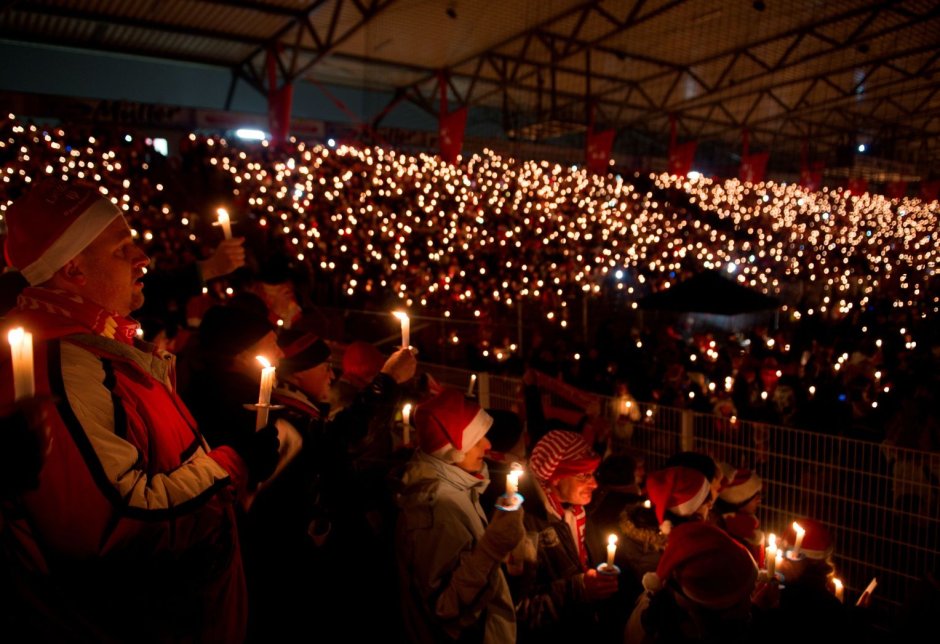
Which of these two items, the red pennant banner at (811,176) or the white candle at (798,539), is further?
the red pennant banner at (811,176)

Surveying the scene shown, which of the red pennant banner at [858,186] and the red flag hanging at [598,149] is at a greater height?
the red flag hanging at [598,149]

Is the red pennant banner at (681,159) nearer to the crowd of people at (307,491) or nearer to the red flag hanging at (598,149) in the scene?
the red flag hanging at (598,149)

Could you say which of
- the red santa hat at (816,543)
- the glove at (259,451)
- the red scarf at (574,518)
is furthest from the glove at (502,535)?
the red santa hat at (816,543)

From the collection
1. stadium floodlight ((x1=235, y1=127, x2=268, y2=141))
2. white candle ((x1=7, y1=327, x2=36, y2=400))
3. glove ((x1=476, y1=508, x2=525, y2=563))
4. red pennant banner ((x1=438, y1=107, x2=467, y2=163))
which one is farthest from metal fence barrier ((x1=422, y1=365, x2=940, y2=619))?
stadium floodlight ((x1=235, y1=127, x2=268, y2=141))

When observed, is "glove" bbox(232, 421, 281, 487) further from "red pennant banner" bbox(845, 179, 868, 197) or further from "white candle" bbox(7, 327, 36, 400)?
"red pennant banner" bbox(845, 179, 868, 197)

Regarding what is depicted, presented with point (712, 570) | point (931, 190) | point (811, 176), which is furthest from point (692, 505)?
point (811, 176)

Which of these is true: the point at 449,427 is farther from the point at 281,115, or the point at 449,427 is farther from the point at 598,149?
the point at 598,149

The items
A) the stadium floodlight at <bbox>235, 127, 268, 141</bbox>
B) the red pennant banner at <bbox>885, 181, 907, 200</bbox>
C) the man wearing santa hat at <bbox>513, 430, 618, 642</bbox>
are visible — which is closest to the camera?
the man wearing santa hat at <bbox>513, 430, 618, 642</bbox>

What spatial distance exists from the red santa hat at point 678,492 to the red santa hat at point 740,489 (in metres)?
0.81

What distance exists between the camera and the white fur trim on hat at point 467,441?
8.46 feet

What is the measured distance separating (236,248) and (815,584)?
3.19 meters

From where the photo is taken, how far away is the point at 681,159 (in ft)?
48.1

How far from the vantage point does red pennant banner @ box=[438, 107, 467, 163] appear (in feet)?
36.8

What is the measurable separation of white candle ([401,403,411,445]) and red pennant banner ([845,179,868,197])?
15.2 metres
